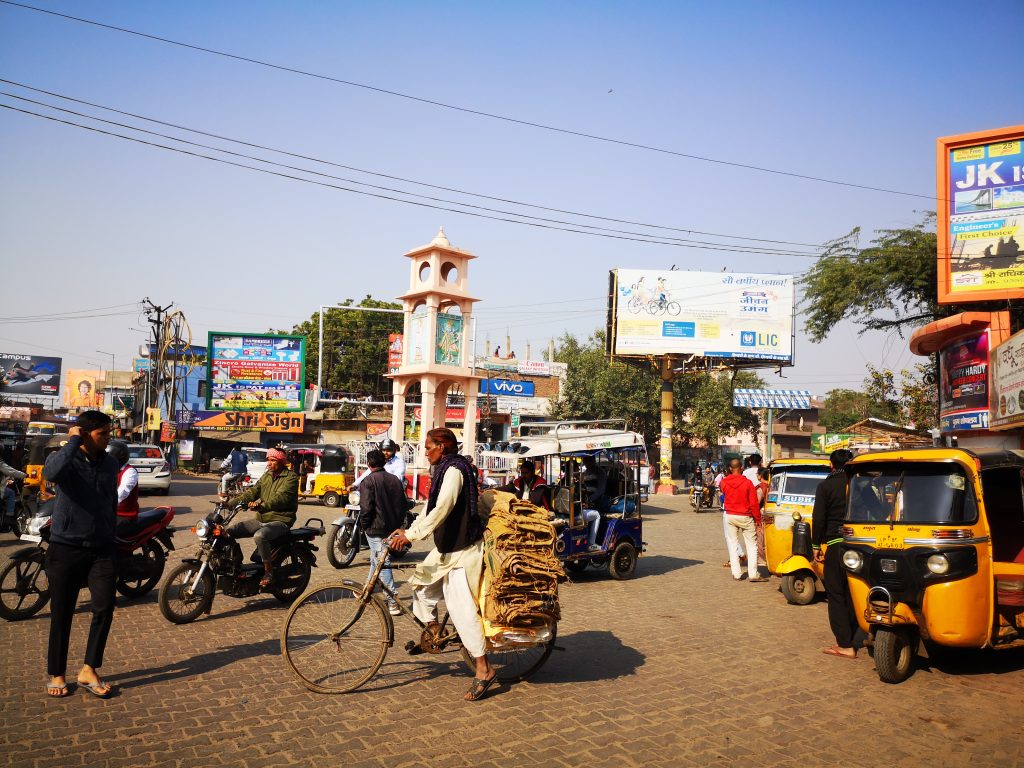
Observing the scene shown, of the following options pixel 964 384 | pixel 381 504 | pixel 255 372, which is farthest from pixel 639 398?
pixel 381 504

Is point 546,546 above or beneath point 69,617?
above

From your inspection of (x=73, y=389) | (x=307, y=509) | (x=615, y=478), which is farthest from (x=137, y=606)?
(x=73, y=389)

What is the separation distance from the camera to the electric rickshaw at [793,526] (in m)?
10.0

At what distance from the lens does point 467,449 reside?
28.5 meters

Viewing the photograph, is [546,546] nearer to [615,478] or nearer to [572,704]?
[572,704]

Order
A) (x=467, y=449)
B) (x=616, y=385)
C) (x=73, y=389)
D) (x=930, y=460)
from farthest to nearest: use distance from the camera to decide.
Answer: (x=73, y=389), (x=616, y=385), (x=467, y=449), (x=930, y=460)

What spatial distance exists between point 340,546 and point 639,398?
139ft

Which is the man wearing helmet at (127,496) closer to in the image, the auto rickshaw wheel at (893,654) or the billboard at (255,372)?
the auto rickshaw wheel at (893,654)

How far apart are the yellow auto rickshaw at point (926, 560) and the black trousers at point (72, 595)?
598cm

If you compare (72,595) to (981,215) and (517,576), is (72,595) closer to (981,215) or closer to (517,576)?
(517,576)

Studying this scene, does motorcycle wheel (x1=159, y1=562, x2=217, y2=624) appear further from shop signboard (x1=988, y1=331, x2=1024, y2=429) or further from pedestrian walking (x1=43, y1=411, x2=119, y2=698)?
shop signboard (x1=988, y1=331, x2=1024, y2=429)

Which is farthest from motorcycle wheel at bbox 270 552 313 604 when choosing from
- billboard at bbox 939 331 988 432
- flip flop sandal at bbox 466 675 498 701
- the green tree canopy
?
the green tree canopy

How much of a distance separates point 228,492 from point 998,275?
19505mm

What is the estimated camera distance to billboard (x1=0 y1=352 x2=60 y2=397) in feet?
249
